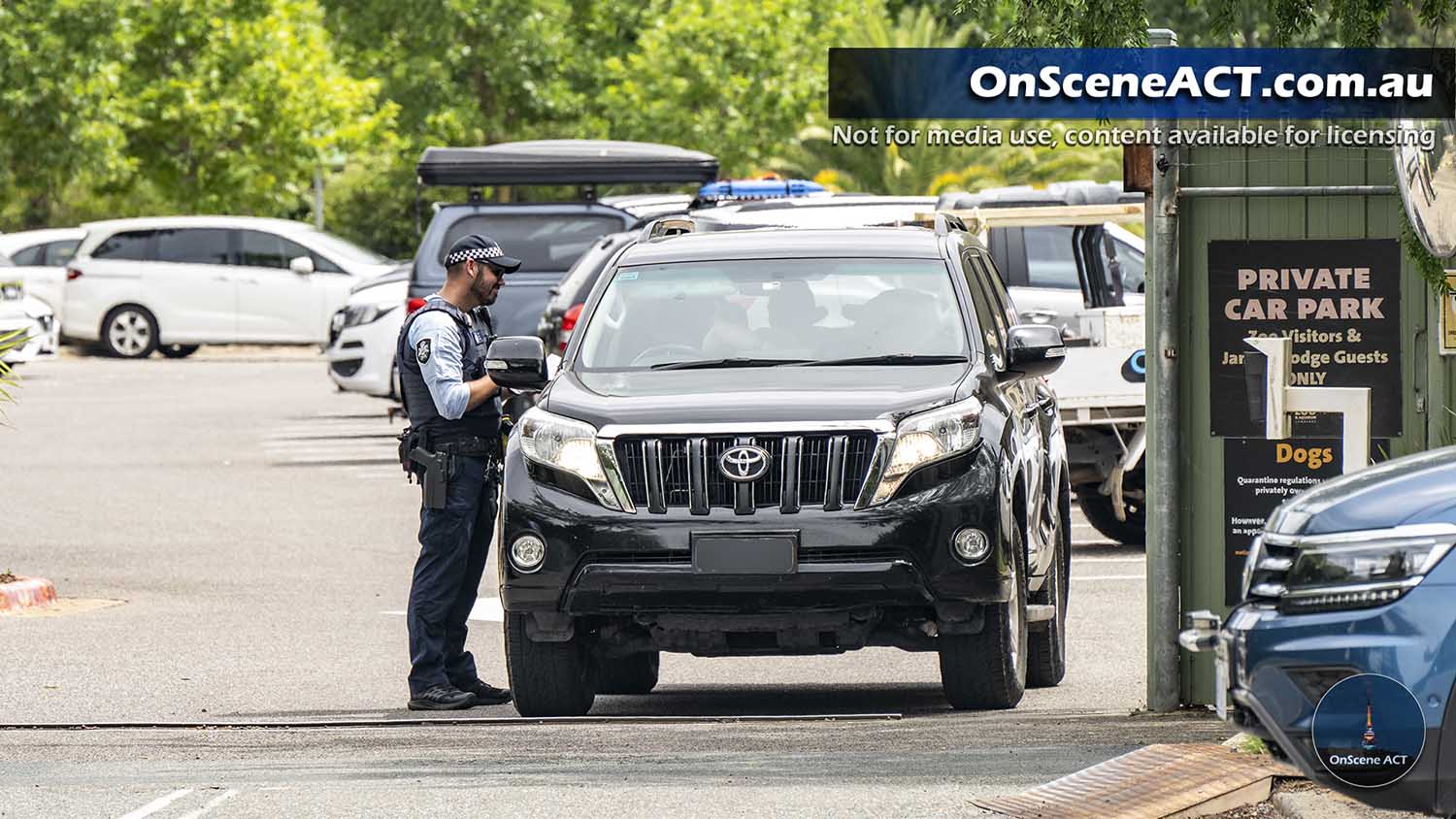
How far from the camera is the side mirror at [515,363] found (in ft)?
30.8

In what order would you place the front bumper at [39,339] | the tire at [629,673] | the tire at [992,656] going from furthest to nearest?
the front bumper at [39,339] → the tire at [629,673] → the tire at [992,656]

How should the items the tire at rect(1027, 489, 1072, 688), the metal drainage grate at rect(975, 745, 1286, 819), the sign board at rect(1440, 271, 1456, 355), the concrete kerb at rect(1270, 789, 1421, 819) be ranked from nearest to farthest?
the concrete kerb at rect(1270, 789, 1421, 819) < the metal drainage grate at rect(975, 745, 1286, 819) < the sign board at rect(1440, 271, 1456, 355) < the tire at rect(1027, 489, 1072, 688)

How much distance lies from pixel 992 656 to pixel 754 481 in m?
1.14

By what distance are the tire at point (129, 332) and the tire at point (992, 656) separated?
27.6 metres

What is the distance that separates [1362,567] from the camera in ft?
18.3

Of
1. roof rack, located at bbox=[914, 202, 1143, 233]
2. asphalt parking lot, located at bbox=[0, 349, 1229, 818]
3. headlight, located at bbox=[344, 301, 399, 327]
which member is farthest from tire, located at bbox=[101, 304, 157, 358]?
roof rack, located at bbox=[914, 202, 1143, 233]

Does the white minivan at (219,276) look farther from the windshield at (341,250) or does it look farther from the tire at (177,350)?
the tire at (177,350)

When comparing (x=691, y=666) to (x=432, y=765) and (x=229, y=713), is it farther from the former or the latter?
(x=432, y=765)

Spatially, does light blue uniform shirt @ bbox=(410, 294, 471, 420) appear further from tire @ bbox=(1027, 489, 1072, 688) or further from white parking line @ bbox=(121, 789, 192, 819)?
tire @ bbox=(1027, 489, 1072, 688)

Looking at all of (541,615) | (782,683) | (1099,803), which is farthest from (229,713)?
(1099,803)

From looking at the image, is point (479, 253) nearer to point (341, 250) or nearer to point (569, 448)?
point (569, 448)

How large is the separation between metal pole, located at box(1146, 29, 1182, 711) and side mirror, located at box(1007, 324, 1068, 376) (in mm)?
678

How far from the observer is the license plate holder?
8.48 metres

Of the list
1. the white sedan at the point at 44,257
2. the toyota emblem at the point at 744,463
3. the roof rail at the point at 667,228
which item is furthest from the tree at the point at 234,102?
the toyota emblem at the point at 744,463
